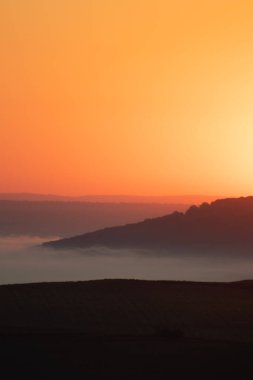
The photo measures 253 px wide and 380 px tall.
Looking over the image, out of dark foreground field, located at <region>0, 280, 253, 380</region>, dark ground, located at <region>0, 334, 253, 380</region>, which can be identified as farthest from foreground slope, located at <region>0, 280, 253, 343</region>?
dark ground, located at <region>0, 334, 253, 380</region>

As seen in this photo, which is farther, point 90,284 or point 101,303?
point 90,284

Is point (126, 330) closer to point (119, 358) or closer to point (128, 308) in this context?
point (128, 308)

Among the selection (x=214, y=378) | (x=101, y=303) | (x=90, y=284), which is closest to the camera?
(x=214, y=378)

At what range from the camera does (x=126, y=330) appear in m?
26.2

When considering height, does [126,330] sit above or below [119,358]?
above

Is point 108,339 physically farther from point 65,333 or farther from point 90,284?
point 90,284

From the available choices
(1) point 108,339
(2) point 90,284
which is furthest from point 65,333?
(2) point 90,284

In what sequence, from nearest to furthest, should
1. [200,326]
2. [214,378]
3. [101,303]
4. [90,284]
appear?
[214,378], [200,326], [101,303], [90,284]

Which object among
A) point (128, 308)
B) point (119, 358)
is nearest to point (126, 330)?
point (128, 308)

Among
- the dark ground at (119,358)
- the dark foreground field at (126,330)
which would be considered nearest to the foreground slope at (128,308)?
the dark foreground field at (126,330)

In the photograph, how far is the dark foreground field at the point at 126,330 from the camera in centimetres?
2105

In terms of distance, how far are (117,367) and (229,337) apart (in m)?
5.68

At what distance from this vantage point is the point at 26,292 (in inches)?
1244

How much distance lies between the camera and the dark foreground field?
829 inches
